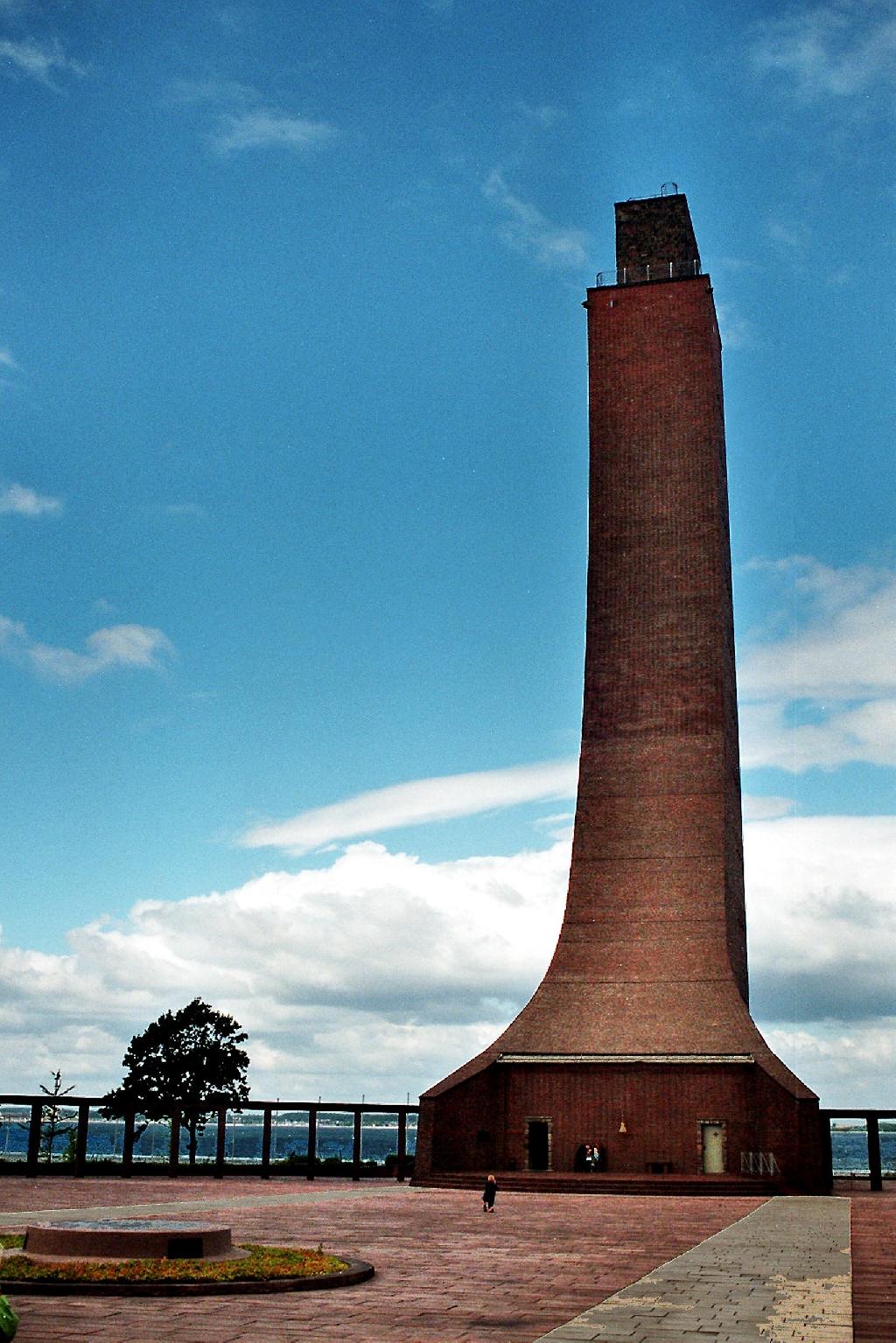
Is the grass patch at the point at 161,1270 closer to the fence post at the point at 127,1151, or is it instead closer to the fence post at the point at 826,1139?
the fence post at the point at 826,1139

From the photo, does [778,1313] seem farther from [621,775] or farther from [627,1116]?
[621,775]

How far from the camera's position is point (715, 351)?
125ft

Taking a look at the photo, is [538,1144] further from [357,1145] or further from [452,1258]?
[452,1258]

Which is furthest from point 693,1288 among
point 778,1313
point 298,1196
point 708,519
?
point 708,519

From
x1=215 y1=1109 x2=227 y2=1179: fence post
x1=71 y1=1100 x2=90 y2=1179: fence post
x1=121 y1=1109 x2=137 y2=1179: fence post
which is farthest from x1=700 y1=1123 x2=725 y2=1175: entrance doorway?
x1=71 y1=1100 x2=90 y2=1179: fence post

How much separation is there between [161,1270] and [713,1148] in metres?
20.5

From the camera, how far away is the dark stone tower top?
1518 inches

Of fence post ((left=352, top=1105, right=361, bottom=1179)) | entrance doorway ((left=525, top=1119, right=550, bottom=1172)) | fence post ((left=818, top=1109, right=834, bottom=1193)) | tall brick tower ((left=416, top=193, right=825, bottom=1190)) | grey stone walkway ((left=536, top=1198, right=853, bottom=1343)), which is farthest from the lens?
fence post ((left=352, top=1105, right=361, bottom=1179))

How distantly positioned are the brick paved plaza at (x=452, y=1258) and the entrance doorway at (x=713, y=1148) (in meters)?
3.57

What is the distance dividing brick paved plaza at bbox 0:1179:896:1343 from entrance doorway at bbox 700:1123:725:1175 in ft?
11.7

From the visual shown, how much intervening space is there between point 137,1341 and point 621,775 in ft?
86.8

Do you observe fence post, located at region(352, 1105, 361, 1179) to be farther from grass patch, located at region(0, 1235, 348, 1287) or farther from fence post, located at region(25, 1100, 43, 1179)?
grass patch, located at region(0, 1235, 348, 1287)

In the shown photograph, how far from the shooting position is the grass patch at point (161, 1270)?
1155cm

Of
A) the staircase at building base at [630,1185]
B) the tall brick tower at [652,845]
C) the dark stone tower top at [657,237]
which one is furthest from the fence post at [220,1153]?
the dark stone tower top at [657,237]
